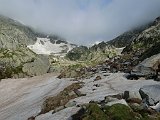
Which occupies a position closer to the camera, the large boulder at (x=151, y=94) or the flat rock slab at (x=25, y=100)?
the large boulder at (x=151, y=94)

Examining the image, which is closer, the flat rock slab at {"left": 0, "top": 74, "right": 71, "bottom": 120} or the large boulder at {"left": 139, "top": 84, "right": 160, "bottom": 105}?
the large boulder at {"left": 139, "top": 84, "right": 160, "bottom": 105}

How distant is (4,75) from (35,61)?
22.8 m

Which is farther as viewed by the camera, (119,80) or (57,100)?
(119,80)

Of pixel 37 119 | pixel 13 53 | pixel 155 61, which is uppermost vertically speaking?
pixel 13 53

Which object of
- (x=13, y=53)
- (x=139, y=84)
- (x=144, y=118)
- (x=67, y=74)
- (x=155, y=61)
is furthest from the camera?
(x=13, y=53)

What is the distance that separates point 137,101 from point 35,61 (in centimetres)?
11398

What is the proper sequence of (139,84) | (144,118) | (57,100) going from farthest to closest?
(139,84), (57,100), (144,118)

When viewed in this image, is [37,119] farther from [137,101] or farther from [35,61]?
[35,61]

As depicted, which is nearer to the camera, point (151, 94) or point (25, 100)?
point (151, 94)

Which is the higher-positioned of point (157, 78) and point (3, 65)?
point (3, 65)

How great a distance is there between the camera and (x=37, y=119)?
3866 cm

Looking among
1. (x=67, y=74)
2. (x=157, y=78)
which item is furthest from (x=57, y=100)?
(x=67, y=74)

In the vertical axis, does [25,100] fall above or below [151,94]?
below

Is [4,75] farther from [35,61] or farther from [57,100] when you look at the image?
[57,100]
